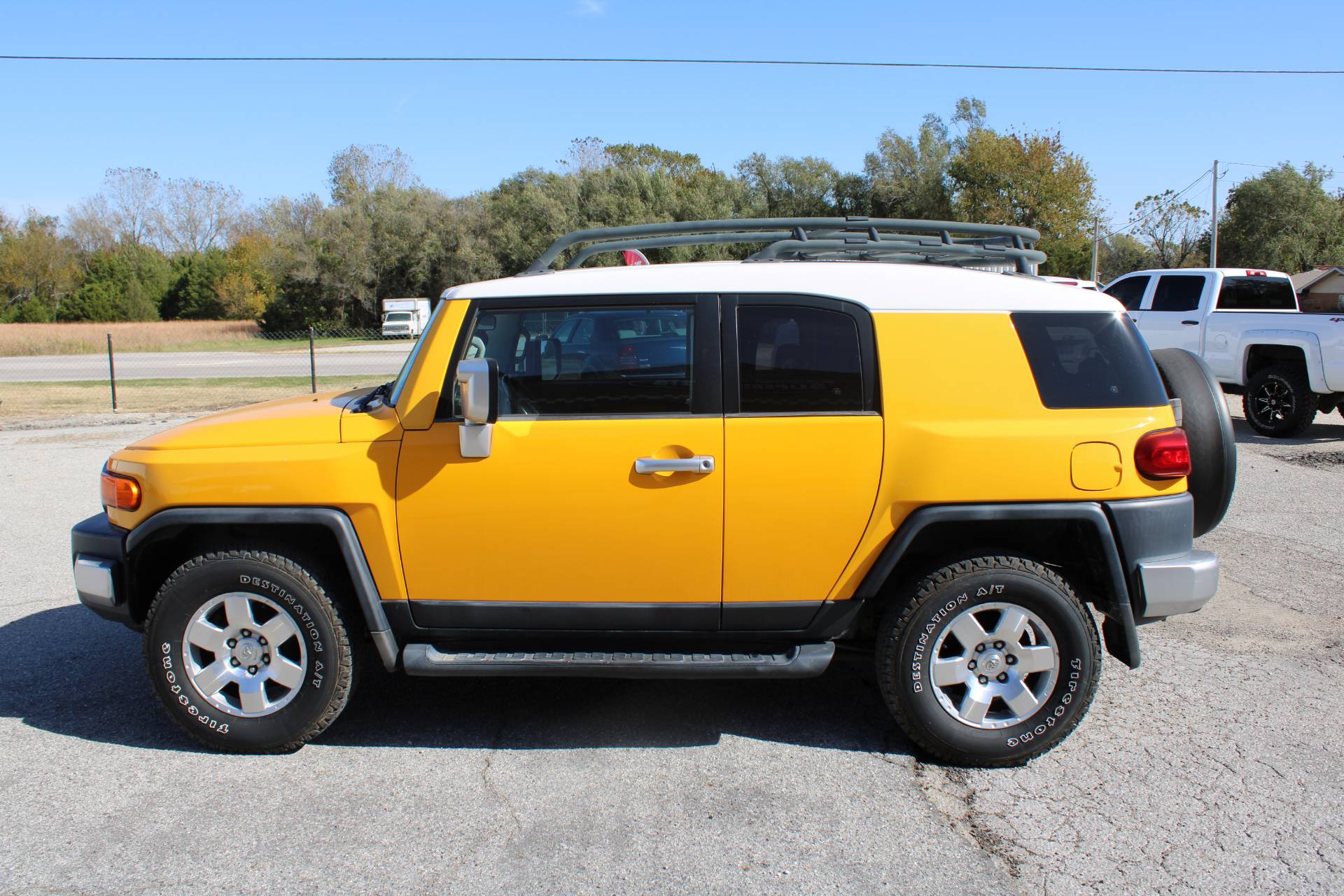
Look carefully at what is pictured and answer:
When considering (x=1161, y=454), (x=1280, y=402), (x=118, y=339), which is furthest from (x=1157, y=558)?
(x=118, y=339)

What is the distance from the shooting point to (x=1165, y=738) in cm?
388

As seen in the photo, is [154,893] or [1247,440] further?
[1247,440]

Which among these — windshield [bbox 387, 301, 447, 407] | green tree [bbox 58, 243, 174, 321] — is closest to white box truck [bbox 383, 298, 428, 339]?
→ green tree [bbox 58, 243, 174, 321]

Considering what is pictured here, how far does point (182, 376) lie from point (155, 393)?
4771mm

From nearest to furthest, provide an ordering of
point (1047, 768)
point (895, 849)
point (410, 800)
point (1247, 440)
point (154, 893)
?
point (154, 893) → point (895, 849) → point (410, 800) → point (1047, 768) → point (1247, 440)

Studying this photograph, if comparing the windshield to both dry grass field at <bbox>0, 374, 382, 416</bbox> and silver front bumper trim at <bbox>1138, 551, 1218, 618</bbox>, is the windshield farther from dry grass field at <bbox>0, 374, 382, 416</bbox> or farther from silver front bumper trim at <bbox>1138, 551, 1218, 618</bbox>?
dry grass field at <bbox>0, 374, 382, 416</bbox>

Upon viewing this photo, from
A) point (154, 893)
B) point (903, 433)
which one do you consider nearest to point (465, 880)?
point (154, 893)

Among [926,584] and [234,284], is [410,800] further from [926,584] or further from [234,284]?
[234,284]

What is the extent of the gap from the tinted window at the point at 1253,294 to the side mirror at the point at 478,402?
12188mm

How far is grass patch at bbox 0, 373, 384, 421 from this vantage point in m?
16.4

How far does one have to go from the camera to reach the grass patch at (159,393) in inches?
647

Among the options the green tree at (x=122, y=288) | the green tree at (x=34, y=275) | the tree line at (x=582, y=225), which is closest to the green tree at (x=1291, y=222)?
the tree line at (x=582, y=225)

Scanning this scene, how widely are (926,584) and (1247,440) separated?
32.5 feet

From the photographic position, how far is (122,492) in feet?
12.5
